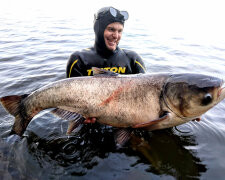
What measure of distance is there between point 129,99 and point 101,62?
1.59m

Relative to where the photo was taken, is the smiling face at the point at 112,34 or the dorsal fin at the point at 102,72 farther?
the smiling face at the point at 112,34

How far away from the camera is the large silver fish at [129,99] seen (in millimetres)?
2346

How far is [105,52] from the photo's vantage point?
404 cm

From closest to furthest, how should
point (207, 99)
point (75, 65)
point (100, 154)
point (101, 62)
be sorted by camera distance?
point (207, 99) < point (100, 154) < point (75, 65) < point (101, 62)

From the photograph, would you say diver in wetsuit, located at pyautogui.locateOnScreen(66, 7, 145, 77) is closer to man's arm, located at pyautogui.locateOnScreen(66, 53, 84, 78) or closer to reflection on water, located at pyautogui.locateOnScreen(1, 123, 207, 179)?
man's arm, located at pyautogui.locateOnScreen(66, 53, 84, 78)

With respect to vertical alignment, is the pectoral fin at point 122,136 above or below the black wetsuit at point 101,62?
below

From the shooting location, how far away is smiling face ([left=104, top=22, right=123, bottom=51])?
3.93 meters

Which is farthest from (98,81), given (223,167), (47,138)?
(223,167)

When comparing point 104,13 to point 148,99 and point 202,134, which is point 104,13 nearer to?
point 148,99

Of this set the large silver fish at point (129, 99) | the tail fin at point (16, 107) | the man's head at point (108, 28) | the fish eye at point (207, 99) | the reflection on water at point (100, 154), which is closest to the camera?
the fish eye at point (207, 99)

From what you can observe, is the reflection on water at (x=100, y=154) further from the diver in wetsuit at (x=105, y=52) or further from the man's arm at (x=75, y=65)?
the diver in wetsuit at (x=105, y=52)

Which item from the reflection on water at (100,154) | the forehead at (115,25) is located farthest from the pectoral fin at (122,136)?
the forehead at (115,25)

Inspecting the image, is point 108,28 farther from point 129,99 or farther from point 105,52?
point 129,99

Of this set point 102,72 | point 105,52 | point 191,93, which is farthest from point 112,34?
point 191,93
